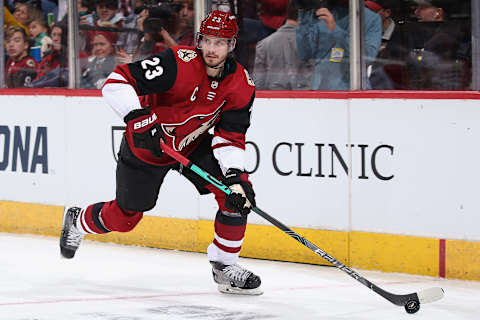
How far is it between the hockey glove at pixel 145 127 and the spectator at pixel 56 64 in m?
2.23

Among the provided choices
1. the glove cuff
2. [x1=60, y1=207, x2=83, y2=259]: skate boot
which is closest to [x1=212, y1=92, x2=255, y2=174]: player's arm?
the glove cuff

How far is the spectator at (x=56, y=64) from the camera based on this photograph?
5.85 meters

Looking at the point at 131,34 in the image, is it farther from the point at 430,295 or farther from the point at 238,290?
the point at 430,295

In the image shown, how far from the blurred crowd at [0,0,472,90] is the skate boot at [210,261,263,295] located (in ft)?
3.87

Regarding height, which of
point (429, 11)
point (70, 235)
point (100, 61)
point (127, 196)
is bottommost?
point (70, 235)

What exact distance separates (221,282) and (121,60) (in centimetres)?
196

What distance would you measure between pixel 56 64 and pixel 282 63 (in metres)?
1.61


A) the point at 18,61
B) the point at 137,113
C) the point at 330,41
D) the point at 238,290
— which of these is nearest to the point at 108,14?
the point at 18,61

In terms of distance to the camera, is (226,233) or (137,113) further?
(226,233)

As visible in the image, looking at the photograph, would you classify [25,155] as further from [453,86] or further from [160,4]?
[453,86]

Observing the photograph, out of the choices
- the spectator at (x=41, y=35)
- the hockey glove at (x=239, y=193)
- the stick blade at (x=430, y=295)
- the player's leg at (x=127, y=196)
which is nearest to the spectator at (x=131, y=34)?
Result: the spectator at (x=41, y=35)

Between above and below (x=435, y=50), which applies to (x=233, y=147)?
below

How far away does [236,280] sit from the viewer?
161 inches

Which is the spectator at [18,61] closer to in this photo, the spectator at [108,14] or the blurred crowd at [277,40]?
the blurred crowd at [277,40]
